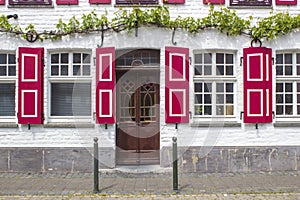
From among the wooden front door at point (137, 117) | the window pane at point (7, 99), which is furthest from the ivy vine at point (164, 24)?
the window pane at point (7, 99)

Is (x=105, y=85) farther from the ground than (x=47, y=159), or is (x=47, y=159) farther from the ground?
(x=105, y=85)

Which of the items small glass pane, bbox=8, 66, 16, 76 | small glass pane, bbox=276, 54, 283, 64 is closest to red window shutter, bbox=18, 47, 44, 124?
small glass pane, bbox=8, 66, 16, 76

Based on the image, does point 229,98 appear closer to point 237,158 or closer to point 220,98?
point 220,98

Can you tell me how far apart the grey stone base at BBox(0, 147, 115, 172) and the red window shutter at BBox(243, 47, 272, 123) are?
4285 millimetres

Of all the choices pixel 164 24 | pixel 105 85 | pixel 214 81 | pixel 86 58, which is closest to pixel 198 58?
pixel 214 81

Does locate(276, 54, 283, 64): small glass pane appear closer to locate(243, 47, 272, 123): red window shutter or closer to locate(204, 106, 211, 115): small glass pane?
locate(243, 47, 272, 123): red window shutter

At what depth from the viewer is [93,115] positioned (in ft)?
28.2

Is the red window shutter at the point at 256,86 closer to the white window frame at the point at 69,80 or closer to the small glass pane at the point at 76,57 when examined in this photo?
the white window frame at the point at 69,80

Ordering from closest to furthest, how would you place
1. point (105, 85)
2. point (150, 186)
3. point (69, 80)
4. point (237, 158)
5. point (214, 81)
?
point (150, 186), point (105, 85), point (237, 158), point (69, 80), point (214, 81)

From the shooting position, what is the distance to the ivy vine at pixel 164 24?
8477 millimetres

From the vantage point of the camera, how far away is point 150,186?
23.6 ft

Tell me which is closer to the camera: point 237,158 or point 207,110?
point 237,158

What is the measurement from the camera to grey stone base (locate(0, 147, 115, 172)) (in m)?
8.50

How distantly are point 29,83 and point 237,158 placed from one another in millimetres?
5742
